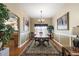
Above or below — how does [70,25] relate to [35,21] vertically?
below

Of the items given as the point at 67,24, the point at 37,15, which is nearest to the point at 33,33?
the point at 37,15

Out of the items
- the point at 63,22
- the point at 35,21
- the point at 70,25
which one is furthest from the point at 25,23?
the point at 70,25

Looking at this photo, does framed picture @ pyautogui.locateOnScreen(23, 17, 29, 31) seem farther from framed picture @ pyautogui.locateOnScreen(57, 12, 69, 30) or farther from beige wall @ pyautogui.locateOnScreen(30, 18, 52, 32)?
framed picture @ pyautogui.locateOnScreen(57, 12, 69, 30)

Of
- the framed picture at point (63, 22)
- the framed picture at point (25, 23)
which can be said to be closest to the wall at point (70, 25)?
the framed picture at point (63, 22)

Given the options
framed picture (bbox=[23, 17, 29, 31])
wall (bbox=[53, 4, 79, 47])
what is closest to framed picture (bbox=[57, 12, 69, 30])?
wall (bbox=[53, 4, 79, 47])

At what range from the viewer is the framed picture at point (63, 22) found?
11.0 feet

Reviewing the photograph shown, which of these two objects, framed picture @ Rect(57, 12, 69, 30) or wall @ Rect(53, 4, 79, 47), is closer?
wall @ Rect(53, 4, 79, 47)

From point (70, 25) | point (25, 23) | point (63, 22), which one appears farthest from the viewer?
point (63, 22)

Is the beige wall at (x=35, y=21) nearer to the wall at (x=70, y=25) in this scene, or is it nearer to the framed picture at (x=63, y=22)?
the wall at (x=70, y=25)

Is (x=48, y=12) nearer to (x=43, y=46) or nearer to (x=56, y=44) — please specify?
(x=56, y=44)

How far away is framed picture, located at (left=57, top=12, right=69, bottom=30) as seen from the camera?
11.0ft

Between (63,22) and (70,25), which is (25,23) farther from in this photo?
(70,25)

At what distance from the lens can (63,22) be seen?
3615 mm

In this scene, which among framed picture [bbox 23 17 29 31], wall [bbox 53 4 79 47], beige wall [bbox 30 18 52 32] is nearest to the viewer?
wall [bbox 53 4 79 47]
